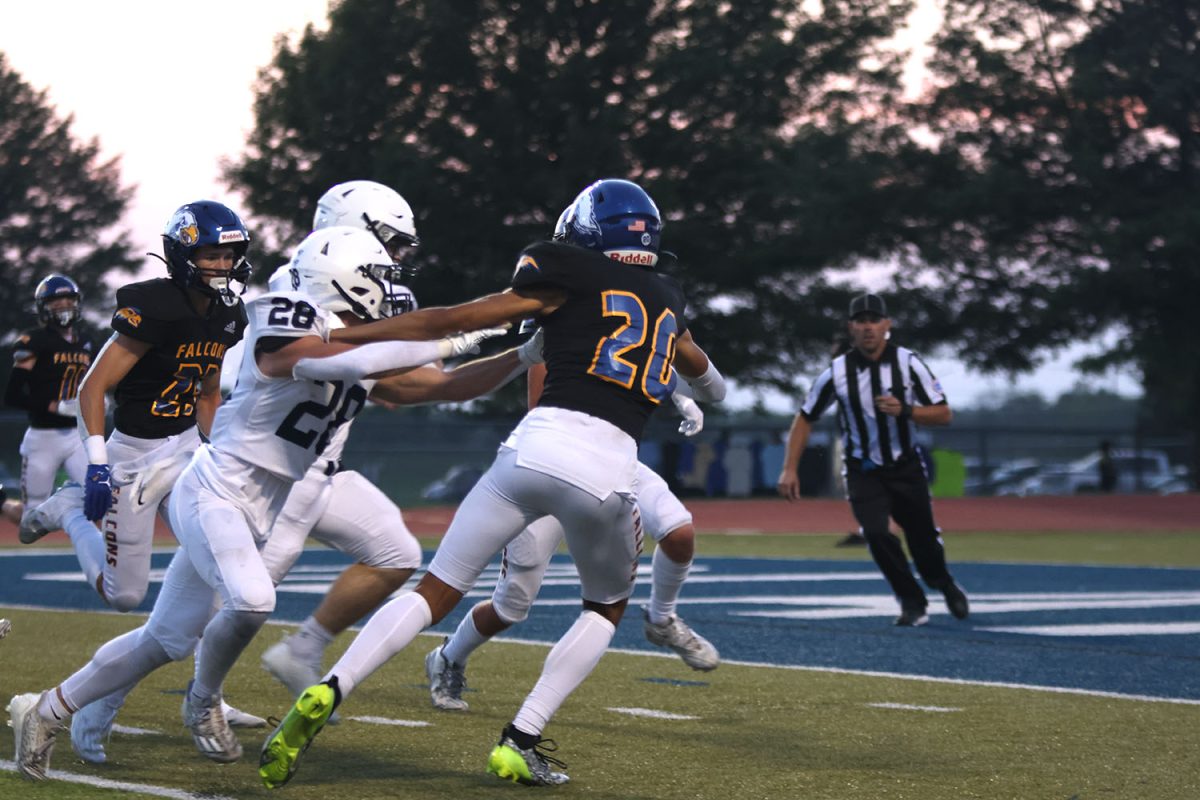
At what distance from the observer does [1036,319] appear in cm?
3500

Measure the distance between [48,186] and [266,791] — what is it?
46405 mm

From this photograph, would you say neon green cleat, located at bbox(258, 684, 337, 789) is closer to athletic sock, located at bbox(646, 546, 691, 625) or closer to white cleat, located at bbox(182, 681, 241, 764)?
white cleat, located at bbox(182, 681, 241, 764)

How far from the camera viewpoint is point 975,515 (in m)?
25.5

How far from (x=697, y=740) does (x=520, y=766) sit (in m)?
1.29

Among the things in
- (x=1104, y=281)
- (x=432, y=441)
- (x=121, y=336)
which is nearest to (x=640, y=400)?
(x=121, y=336)

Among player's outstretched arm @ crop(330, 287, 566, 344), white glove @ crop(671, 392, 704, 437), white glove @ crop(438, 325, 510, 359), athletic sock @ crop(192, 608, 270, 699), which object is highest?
player's outstretched arm @ crop(330, 287, 566, 344)

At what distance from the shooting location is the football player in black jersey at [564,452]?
16.1 ft

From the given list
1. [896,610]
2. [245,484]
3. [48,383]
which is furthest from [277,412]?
[896,610]

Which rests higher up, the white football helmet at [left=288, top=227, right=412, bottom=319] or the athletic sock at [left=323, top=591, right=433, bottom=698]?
the white football helmet at [left=288, top=227, right=412, bottom=319]

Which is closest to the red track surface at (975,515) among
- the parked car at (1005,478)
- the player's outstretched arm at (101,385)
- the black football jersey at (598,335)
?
the parked car at (1005,478)

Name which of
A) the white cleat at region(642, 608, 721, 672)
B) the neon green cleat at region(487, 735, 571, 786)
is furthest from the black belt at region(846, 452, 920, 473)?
the neon green cleat at region(487, 735, 571, 786)

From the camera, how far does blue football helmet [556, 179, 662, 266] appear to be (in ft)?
17.1

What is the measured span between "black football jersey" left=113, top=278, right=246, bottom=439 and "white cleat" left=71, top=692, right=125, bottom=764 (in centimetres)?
156

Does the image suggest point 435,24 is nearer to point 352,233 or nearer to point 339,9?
point 339,9
